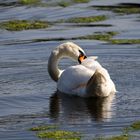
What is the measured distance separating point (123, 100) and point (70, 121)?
1964 millimetres

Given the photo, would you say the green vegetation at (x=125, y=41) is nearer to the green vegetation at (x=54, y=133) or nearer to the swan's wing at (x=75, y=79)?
the swan's wing at (x=75, y=79)

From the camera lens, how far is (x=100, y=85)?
17.0 meters

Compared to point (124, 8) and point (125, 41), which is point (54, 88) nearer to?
point (125, 41)

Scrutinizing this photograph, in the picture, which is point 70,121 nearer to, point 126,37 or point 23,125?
point 23,125

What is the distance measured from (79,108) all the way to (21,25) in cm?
1081

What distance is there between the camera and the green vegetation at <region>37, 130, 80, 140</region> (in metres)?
13.6

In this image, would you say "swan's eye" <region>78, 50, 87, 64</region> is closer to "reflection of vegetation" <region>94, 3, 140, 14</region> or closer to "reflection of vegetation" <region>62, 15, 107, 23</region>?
"reflection of vegetation" <region>62, 15, 107, 23</region>

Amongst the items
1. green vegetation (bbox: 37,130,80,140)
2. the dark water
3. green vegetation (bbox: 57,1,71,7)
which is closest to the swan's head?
the dark water

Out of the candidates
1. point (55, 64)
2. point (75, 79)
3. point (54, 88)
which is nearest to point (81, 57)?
point (55, 64)

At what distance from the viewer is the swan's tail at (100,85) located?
1670cm

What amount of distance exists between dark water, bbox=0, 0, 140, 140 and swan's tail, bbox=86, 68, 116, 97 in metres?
0.19

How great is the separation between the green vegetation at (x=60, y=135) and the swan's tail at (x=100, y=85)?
9.54 feet

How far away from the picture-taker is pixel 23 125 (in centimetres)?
1459

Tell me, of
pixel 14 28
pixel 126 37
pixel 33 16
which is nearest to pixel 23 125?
pixel 126 37
